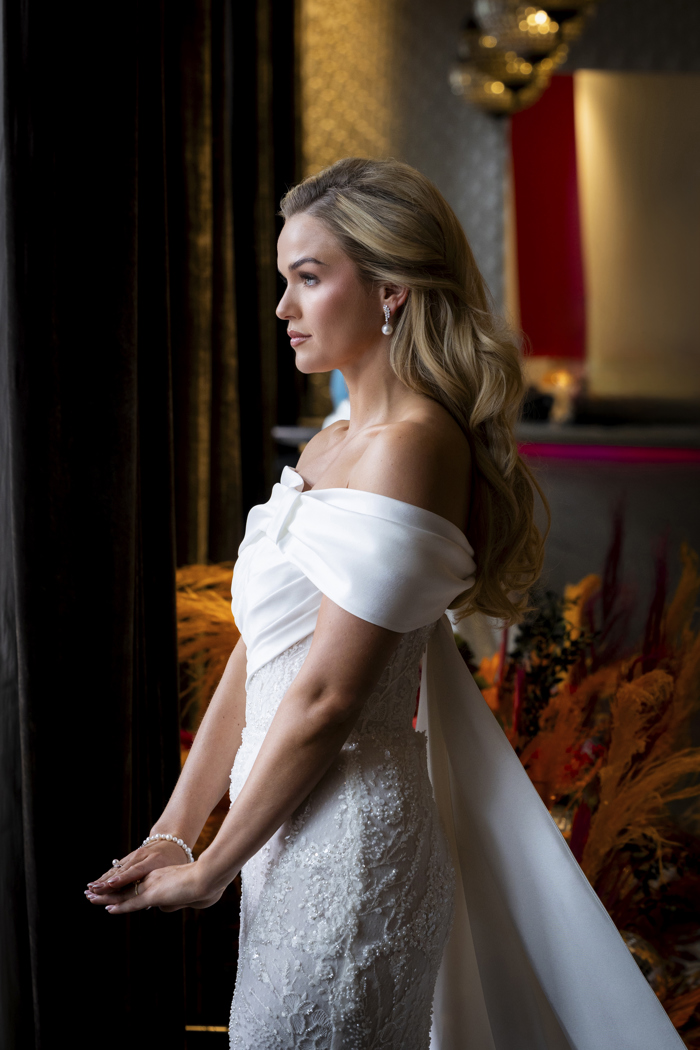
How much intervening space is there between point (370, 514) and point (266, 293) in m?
2.70

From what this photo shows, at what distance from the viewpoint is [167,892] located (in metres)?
1.10

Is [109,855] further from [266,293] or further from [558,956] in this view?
[266,293]

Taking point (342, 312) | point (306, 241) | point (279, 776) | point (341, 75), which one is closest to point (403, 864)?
point (279, 776)

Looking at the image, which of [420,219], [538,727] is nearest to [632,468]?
[538,727]

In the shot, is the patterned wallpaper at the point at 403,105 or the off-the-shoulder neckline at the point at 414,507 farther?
the patterned wallpaper at the point at 403,105

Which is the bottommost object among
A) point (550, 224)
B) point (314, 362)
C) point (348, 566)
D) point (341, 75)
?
point (348, 566)

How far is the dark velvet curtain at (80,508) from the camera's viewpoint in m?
1.26

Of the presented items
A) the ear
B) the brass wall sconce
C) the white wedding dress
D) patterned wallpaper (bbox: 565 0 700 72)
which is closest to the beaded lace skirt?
the white wedding dress

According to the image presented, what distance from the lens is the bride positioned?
3.53ft

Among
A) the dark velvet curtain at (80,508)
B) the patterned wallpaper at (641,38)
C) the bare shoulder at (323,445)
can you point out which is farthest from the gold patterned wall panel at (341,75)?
the bare shoulder at (323,445)

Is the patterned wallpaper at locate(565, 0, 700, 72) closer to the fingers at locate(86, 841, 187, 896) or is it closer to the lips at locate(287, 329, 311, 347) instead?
the lips at locate(287, 329, 311, 347)

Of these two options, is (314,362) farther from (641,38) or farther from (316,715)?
(641,38)

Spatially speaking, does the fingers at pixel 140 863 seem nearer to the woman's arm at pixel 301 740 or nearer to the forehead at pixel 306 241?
the woman's arm at pixel 301 740

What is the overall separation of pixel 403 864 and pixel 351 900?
0.09 metres
